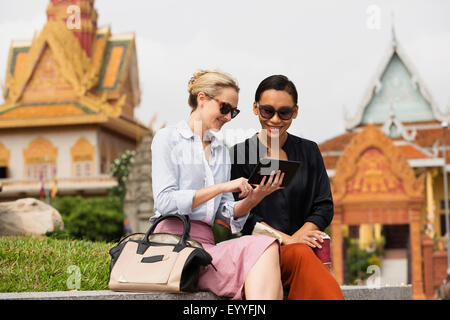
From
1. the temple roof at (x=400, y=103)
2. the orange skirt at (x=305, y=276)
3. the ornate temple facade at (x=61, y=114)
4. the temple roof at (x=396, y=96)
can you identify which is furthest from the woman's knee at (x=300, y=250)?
the ornate temple facade at (x=61, y=114)

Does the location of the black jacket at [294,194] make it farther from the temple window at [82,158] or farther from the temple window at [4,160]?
the temple window at [4,160]

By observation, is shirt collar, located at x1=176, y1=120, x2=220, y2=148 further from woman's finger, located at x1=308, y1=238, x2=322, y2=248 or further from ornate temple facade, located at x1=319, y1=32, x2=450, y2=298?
ornate temple facade, located at x1=319, y1=32, x2=450, y2=298

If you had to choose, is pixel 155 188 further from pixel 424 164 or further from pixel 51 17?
pixel 51 17

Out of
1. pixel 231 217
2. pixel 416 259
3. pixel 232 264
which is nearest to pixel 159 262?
pixel 232 264

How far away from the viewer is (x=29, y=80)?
30.3 meters

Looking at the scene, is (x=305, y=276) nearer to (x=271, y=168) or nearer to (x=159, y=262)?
(x=271, y=168)

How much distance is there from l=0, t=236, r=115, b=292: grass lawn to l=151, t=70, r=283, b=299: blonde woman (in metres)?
1.25

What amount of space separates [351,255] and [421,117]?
26.0 ft

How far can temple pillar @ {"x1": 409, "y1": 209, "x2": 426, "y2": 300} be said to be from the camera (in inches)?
648

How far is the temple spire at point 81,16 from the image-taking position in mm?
31766

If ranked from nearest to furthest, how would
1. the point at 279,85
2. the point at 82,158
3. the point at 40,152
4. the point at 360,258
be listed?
the point at 279,85 < the point at 360,258 < the point at 82,158 < the point at 40,152

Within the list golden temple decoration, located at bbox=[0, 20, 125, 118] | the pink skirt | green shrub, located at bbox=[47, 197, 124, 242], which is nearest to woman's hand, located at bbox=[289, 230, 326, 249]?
the pink skirt

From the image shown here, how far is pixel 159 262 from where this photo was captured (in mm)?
2986

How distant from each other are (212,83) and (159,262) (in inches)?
37.0
